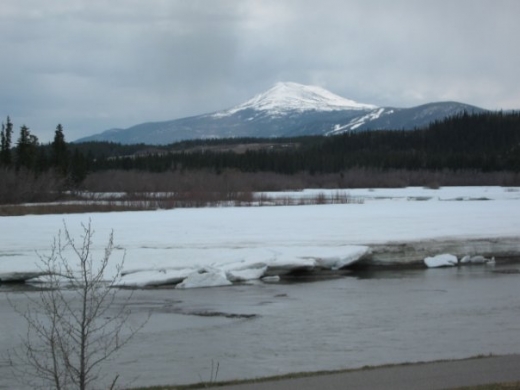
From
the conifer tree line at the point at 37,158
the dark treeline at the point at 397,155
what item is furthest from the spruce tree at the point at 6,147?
the dark treeline at the point at 397,155

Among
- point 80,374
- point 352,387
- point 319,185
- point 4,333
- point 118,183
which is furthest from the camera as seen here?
point 319,185

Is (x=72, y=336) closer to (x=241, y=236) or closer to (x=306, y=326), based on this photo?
(x=306, y=326)

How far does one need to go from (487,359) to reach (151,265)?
571 inches

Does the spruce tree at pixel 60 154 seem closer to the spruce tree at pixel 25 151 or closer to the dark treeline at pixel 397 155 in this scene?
the spruce tree at pixel 25 151

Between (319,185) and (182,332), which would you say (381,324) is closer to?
(182,332)

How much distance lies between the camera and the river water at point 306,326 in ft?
38.4

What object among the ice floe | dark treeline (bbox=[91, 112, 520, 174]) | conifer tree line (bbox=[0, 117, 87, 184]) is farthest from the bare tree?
dark treeline (bbox=[91, 112, 520, 174])

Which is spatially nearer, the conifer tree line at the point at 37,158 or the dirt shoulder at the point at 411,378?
the dirt shoulder at the point at 411,378

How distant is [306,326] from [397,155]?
120350mm

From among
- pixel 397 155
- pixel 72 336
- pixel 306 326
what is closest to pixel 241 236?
pixel 306 326

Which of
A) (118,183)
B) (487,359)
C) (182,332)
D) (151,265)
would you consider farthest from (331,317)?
(118,183)

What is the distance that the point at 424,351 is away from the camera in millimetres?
12320

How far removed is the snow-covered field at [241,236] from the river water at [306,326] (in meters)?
1.86

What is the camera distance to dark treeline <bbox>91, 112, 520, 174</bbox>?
400 feet
